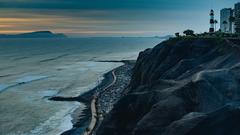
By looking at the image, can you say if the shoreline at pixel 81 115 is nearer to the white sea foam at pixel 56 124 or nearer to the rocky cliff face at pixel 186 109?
the white sea foam at pixel 56 124

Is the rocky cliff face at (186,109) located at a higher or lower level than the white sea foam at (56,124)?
higher

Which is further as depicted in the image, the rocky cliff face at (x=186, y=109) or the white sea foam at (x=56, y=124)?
the white sea foam at (x=56, y=124)

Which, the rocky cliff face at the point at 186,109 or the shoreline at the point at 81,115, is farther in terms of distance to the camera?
the shoreline at the point at 81,115

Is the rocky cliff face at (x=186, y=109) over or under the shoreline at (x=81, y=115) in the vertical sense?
over

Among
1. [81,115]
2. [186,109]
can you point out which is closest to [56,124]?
[81,115]

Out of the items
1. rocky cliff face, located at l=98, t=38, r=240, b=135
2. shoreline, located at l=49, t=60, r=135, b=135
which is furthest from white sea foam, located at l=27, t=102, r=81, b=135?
rocky cliff face, located at l=98, t=38, r=240, b=135

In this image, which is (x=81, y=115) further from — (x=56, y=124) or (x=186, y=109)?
(x=186, y=109)

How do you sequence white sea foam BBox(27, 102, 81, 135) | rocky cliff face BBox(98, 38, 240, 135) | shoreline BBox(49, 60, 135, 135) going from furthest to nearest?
shoreline BBox(49, 60, 135, 135), white sea foam BBox(27, 102, 81, 135), rocky cliff face BBox(98, 38, 240, 135)

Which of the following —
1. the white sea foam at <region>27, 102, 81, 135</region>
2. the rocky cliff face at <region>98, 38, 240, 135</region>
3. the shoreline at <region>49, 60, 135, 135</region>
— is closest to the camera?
the rocky cliff face at <region>98, 38, 240, 135</region>

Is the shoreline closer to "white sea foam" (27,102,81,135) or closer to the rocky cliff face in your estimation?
"white sea foam" (27,102,81,135)

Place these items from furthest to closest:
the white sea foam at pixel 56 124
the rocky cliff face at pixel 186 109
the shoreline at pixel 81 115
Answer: the shoreline at pixel 81 115, the white sea foam at pixel 56 124, the rocky cliff face at pixel 186 109

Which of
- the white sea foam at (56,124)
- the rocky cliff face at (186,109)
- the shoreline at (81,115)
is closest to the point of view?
the rocky cliff face at (186,109)

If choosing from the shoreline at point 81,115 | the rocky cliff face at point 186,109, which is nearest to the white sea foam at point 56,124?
the shoreline at point 81,115
